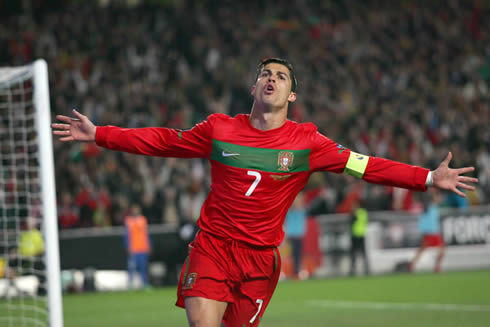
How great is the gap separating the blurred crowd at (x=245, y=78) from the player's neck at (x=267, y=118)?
472 inches

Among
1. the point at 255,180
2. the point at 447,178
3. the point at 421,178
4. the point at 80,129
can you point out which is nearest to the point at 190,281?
the point at 255,180

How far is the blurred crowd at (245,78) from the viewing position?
1916 centimetres

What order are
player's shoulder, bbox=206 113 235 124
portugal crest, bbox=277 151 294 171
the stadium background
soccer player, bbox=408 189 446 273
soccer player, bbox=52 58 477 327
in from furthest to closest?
the stadium background → soccer player, bbox=408 189 446 273 → player's shoulder, bbox=206 113 235 124 → portugal crest, bbox=277 151 294 171 → soccer player, bbox=52 58 477 327

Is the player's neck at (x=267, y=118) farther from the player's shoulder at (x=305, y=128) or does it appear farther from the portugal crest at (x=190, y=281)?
the portugal crest at (x=190, y=281)

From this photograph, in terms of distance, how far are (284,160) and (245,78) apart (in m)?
18.1

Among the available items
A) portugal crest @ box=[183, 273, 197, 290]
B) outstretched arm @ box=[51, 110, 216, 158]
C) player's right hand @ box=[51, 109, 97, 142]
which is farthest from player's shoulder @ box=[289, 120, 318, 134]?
player's right hand @ box=[51, 109, 97, 142]

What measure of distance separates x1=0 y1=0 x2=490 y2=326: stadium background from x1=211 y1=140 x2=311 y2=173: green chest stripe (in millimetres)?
11974

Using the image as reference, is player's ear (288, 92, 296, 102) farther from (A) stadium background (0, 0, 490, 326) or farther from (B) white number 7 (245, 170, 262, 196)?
(A) stadium background (0, 0, 490, 326)

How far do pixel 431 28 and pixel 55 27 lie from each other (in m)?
12.3

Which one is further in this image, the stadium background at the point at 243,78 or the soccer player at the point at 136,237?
the stadium background at the point at 243,78

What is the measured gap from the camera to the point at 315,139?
5496 millimetres

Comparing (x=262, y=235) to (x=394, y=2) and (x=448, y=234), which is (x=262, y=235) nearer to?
(x=448, y=234)

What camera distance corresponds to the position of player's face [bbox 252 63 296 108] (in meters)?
5.41

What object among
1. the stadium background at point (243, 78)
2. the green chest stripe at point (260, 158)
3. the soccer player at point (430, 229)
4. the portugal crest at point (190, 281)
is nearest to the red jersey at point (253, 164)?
the green chest stripe at point (260, 158)
